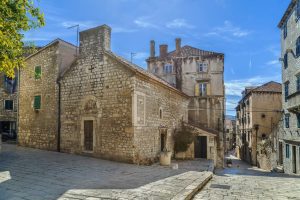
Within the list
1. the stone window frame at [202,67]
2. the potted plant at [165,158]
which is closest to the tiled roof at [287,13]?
the stone window frame at [202,67]

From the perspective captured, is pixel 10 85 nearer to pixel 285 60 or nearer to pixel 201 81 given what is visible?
pixel 201 81

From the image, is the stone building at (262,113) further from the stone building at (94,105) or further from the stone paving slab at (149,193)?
the stone paving slab at (149,193)

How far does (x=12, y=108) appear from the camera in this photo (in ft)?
86.4

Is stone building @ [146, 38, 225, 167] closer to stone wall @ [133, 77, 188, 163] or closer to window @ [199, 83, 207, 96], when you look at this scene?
window @ [199, 83, 207, 96]

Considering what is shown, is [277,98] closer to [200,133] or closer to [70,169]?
[200,133]

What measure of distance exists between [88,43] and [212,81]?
16254 millimetres

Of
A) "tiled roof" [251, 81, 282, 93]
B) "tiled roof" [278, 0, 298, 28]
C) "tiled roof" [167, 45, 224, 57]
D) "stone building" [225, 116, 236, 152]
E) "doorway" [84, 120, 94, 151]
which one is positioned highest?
"tiled roof" [278, 0, 298, 28]

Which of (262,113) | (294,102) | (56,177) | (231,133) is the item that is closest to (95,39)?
(56,177)

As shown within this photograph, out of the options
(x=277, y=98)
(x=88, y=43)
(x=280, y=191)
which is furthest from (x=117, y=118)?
(x=277, y=98)

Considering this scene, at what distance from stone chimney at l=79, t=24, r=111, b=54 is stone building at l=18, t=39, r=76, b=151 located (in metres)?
2.48

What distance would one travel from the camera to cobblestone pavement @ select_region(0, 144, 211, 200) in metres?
6.99

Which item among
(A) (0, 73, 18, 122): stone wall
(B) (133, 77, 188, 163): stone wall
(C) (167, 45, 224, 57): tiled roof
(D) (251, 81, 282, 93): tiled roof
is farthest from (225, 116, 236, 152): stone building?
(A) (0, 73, 18, 122): stone wall

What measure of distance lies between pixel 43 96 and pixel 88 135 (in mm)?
5105

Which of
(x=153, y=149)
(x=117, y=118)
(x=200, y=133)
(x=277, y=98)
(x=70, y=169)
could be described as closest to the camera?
(x=70, y=169)
